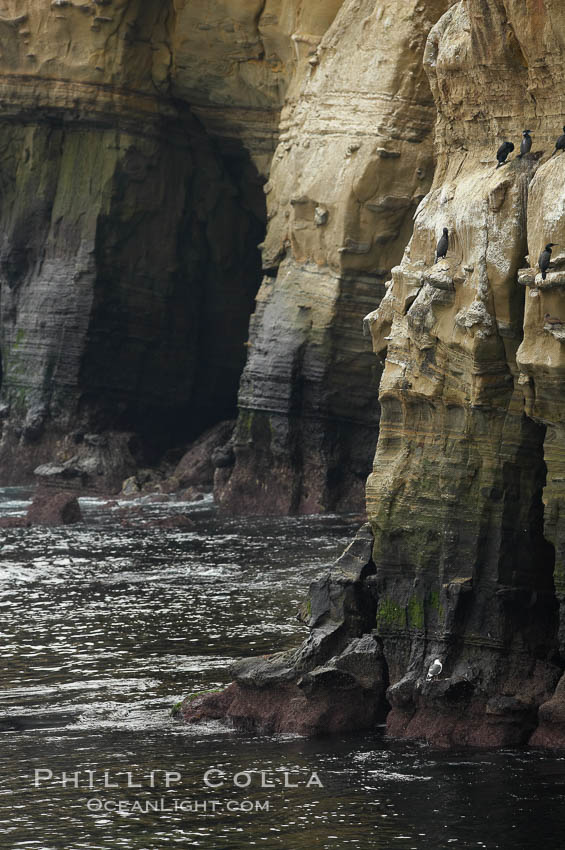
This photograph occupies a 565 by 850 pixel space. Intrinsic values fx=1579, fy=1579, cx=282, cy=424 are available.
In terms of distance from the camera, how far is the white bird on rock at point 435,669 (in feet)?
60.2

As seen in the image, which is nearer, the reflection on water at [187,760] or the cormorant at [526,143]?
the reflection on water at [187,760]

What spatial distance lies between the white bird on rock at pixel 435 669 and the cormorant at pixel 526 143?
6132 millimetres

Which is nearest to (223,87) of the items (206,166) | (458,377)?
(206,166)

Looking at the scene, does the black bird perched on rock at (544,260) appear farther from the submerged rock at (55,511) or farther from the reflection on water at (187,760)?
the submerged rock at (55,511)

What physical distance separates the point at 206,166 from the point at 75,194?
156 inches

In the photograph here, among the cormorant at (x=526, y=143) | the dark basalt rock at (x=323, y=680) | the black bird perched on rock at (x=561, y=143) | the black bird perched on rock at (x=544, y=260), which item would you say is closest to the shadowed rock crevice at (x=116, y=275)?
the dark basalt rock at (x=323, y=680)

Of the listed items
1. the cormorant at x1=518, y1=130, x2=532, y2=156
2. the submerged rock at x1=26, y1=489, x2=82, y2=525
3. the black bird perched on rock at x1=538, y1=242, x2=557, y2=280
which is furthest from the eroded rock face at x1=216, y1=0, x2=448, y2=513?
the black bird perched on rock at x1=538, y1=242, x2=557, y2=280

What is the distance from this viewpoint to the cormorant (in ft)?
61.5

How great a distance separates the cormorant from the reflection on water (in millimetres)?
7091

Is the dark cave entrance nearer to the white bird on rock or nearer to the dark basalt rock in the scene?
the dark basalt rock

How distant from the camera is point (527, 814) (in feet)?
49.3

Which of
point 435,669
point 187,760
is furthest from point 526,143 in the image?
point 187,760

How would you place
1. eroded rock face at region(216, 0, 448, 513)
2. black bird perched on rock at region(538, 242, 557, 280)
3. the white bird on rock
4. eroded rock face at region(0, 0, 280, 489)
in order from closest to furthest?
black bird perched on rock at region(538, 242, 557, 280) → the white bird on rock → eroded rock face at region(216, 0, 448, 513) → eroded rock face at region(0, 0, 280, 489)

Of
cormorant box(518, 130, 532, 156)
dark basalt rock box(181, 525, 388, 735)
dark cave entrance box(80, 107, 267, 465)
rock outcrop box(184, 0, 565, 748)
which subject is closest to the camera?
rock outcrop box(184, 0, 565, 748)
